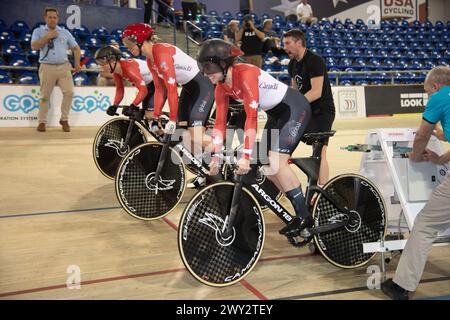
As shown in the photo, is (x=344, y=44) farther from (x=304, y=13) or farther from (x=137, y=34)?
(x=137, y=34)

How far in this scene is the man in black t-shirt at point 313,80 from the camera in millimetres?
4023

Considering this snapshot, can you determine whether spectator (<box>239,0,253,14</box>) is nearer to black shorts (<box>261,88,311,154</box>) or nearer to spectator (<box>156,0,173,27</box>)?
spectator (<box>156,0,173,27</box>)

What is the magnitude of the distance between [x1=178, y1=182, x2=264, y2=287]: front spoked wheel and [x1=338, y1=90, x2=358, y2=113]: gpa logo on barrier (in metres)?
11.1

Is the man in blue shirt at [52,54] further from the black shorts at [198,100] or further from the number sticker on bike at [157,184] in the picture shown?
the number sticker on bike at [157,184]

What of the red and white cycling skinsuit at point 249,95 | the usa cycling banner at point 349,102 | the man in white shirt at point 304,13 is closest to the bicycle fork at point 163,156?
the red and white cycling skinsuit at point 249,95

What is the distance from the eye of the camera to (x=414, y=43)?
62.5 ft

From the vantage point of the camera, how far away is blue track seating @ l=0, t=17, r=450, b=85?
10.6 m

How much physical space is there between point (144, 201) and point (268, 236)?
1073 millimetres

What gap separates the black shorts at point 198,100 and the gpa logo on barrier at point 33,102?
5832 millimetres

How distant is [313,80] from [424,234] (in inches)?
73.8

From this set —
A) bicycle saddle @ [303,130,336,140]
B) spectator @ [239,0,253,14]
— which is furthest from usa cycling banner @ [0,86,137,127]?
bicycle saddle @ [303,130,336,140]

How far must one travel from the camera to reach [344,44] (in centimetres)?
1723

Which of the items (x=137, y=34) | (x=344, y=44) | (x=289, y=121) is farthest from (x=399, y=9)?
(x=289, y=121)

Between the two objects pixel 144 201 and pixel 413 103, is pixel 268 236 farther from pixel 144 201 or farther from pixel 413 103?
pixel 413 103
